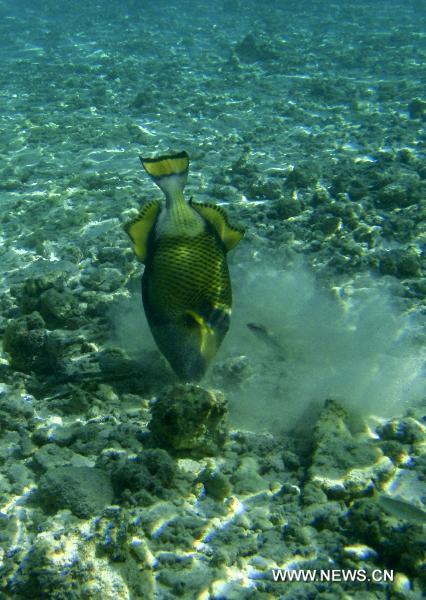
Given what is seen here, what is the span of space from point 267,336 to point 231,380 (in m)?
0.67

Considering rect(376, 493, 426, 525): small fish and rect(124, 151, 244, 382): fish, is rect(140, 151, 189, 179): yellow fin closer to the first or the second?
rect(124, 151, 244, 382): fish

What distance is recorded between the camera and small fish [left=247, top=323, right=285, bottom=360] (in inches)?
172

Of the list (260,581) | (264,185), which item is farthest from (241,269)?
(260,581)

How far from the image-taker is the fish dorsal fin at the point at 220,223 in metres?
3.34

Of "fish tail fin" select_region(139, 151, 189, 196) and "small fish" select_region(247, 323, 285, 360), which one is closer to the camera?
"fish tail fin" select_region(139, 151, 189, 196)

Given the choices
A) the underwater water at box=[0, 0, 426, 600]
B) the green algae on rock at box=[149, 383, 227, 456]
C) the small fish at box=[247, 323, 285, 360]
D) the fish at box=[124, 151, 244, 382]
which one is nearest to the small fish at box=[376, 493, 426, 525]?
the underwater water at box=[0, 0, 426, 600]

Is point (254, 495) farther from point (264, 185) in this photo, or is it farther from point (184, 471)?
point (264, 185)

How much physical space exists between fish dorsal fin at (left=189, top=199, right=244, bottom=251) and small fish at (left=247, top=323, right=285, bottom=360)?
1305mm

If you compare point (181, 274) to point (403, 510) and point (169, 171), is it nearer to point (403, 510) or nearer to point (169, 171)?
point (169, 171)

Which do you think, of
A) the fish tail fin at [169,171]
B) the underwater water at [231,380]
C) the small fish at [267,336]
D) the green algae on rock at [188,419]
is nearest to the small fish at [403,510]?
the underwater water at [231,380]

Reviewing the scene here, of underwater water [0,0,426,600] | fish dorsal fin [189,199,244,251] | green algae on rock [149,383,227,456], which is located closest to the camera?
underwater water [0,0,426,600]

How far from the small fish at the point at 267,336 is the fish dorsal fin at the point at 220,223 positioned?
1.30 meters

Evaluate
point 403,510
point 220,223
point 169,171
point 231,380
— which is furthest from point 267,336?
point 403,510

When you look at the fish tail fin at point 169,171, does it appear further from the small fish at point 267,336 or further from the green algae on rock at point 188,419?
the small fish at point 267,336
